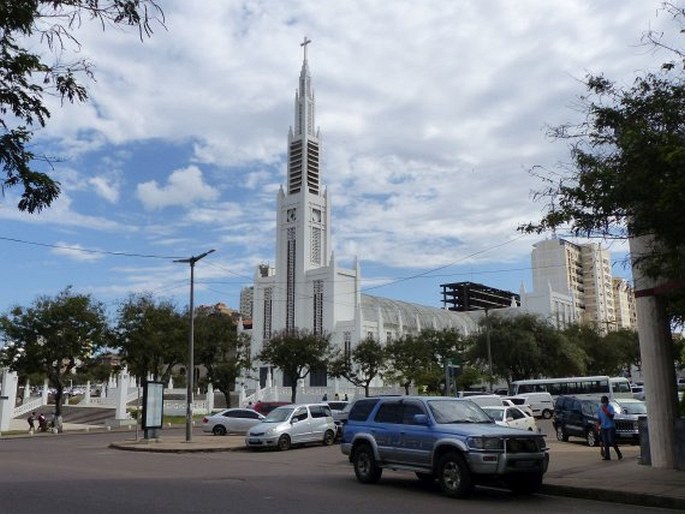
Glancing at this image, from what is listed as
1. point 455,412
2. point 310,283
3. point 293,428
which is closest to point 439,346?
point 310,283

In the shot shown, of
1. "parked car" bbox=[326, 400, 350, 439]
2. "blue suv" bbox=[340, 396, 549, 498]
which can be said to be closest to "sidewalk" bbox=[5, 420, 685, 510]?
"blue suv" bbox=[340, 396, 549, 498]

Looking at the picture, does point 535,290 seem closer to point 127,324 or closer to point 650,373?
point 127,324

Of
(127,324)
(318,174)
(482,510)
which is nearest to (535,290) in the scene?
(318,174)

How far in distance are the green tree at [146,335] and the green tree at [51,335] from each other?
157 inches

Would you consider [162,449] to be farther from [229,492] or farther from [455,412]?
[455,412]

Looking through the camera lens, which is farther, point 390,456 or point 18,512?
point 390,456

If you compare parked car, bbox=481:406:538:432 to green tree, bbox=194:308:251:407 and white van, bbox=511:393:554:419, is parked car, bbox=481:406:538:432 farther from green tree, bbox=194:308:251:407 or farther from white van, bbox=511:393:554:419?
green tree, bbox=194:308:251:407

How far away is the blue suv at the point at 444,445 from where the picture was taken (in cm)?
1211

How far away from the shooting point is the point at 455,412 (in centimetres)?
1363

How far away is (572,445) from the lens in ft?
81.7

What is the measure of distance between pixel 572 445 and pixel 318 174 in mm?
83242

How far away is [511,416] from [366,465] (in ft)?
46.3

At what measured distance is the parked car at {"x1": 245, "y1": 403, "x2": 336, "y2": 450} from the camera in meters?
25.3

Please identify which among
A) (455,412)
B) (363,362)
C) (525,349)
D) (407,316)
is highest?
(407,316)
